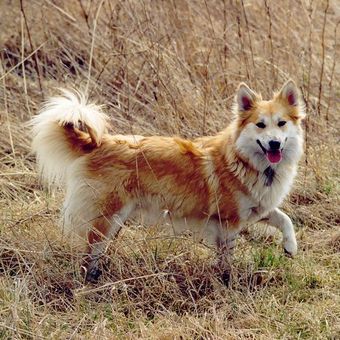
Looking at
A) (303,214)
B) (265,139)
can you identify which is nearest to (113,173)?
(265,139)

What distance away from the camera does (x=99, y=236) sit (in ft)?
13.7

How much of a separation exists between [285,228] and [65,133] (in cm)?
136

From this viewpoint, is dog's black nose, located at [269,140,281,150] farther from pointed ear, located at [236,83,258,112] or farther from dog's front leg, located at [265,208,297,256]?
dog's front leg, located at [265,208,297,256]

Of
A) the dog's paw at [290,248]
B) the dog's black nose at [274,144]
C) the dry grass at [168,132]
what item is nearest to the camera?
the dry grass at [168,132]

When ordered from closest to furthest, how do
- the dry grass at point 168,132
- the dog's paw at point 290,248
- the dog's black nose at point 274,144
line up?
the dry grass at point 168,132 < the dog's black nose at point 274,144 < the dog's paw at point 290,248

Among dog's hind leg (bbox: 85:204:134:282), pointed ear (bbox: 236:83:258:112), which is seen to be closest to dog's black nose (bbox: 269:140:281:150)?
pointed ear (bbox: 236:83:258:112)

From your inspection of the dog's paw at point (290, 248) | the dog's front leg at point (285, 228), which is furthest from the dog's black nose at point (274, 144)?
the dog's paw at point (290, 248)

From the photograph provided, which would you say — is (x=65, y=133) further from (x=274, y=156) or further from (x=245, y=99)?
(x=274, y=156)

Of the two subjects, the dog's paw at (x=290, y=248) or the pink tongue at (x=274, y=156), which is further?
the dog's paw at (x=290, y=248)

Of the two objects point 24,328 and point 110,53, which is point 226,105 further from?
point 24,328

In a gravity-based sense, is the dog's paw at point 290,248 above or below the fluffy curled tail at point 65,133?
below

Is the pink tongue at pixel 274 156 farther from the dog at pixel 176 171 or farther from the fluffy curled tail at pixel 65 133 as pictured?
the fluffy curled tail at pixel 65 133

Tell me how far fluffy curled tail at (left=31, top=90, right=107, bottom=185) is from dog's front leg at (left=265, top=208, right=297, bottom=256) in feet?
3.59

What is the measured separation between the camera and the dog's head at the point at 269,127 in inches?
166
